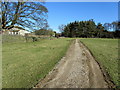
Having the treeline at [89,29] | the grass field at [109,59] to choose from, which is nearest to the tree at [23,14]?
the grass field at [109,59]

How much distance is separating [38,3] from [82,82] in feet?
50.9

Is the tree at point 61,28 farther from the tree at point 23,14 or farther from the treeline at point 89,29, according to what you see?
the tree at point 23,14

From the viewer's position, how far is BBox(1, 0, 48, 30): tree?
528 inches

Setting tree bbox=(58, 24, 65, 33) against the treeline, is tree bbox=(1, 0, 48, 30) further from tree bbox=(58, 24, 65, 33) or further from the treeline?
tree bbox=(58, 24, 65, 33)

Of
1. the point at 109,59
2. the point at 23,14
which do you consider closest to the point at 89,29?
the point at 23,14

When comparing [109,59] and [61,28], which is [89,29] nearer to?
[61,28]

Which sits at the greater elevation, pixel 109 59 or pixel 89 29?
pixel 89 29

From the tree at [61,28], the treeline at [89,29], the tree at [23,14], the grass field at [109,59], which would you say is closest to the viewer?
the grass field at [109,59]

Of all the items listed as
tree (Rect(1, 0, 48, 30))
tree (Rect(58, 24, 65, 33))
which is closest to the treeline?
tree (Rect(58, 24, 65, 33))

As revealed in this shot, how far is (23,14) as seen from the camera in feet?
48.9

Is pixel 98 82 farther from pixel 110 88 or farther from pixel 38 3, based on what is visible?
pixel 38 3

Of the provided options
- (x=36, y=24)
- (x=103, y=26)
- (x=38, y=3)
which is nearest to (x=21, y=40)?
(x=36, y=24)

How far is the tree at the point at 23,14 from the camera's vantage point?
44.0ft

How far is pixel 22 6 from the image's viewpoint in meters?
14.3
